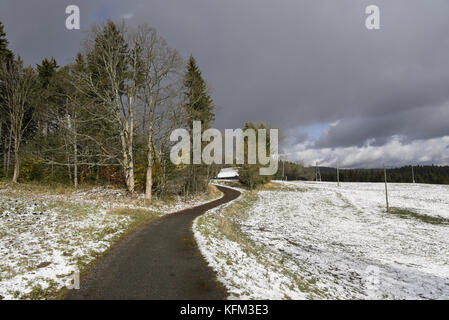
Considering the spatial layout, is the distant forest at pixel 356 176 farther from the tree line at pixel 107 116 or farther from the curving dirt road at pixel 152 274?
the curving dirt road at pixel 152 274

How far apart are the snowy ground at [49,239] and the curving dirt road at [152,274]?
2.63ft

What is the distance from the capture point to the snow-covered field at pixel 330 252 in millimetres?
6758

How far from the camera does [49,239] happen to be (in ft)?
26.7

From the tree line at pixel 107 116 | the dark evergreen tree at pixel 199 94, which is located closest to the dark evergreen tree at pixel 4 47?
the tree line at pixel 107 116

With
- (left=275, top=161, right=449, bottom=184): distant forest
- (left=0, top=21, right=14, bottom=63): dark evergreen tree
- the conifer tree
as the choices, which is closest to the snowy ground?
the conifer tree

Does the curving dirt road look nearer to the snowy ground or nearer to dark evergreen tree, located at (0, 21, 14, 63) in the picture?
the snowy ground

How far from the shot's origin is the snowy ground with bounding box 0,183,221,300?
209 inches

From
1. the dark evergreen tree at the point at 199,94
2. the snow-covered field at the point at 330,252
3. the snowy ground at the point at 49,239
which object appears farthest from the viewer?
the dark evergreen tree at the point at 199,94

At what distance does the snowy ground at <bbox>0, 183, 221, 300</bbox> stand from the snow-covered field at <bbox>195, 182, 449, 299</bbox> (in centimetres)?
445

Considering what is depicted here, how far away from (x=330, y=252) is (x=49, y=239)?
1458 cm
